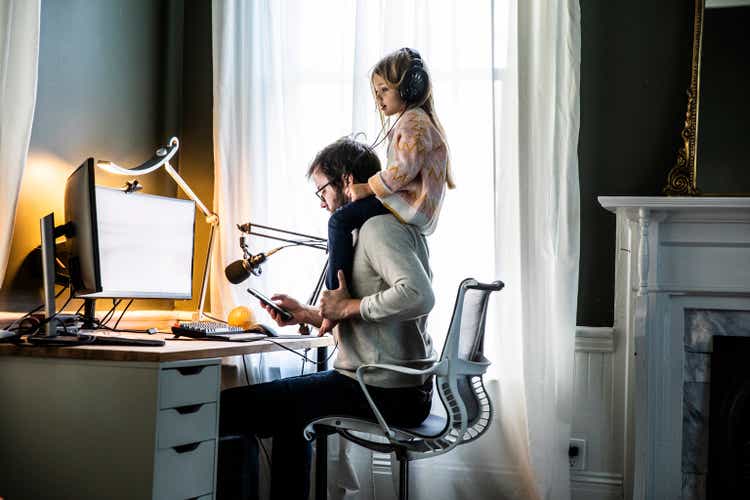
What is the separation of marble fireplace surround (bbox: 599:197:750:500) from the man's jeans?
111cm

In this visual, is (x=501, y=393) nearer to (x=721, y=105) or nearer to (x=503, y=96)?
(x=503, y=96)

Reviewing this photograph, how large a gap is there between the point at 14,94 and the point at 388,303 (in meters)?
1.32

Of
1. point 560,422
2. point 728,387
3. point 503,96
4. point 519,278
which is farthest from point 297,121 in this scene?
point 728,387

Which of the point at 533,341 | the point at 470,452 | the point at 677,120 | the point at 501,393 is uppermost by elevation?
the point at 677,120

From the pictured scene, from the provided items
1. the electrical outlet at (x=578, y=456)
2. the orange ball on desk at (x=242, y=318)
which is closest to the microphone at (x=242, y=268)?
the orange ball on desk at (x=242, y=318)

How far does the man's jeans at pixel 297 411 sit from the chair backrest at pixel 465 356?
9cm

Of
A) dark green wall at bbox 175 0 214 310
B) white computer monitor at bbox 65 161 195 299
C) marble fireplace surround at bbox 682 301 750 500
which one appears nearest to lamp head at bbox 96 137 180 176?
white computer monitor at bbox 65 161 195 299

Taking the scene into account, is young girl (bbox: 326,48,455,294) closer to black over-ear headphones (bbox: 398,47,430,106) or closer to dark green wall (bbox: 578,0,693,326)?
black over-ear headphones (bbox: 398,47,430,106)

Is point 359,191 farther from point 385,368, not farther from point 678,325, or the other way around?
point 678,325

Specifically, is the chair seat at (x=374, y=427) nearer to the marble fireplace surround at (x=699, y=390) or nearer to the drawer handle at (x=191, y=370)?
the drawer handle at (x=191, y=370)

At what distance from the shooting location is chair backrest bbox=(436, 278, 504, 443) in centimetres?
194

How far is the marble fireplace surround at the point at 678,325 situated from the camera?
9.01 feet

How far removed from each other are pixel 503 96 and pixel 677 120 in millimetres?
668

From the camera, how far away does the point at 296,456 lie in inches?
77.7
